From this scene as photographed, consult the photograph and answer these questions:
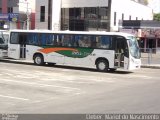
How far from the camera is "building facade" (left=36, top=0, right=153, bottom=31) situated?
71.9m

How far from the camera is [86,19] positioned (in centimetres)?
7338

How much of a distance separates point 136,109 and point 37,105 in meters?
3.25

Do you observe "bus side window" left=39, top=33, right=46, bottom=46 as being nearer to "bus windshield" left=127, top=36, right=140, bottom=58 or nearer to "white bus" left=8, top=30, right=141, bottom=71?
"white bus" left=8, top=30, right=141, bottom=71

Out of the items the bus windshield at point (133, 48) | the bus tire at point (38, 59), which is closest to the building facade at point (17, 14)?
the bus tire at point (38, 59)

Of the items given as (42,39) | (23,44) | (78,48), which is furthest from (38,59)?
(78,48)

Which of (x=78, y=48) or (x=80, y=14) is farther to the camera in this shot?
(x=80, y=14)

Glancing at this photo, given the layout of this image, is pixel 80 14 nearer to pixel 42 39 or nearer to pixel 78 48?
pixel 42 39

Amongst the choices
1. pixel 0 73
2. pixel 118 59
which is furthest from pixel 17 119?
pixel 118 59

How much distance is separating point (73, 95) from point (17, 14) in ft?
193

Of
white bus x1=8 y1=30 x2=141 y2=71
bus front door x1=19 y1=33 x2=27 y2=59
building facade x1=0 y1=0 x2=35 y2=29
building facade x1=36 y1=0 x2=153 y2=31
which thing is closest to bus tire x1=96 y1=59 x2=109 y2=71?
white bus x1=8 y1=30 x2=141 y2=71

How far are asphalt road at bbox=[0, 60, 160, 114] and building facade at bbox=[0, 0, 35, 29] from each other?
5199 centimetres

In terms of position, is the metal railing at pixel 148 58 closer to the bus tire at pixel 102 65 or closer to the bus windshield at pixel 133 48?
the bus windshield at pixel 133 48

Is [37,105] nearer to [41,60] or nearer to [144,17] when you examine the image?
[41,60]

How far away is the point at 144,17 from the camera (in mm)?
97500
